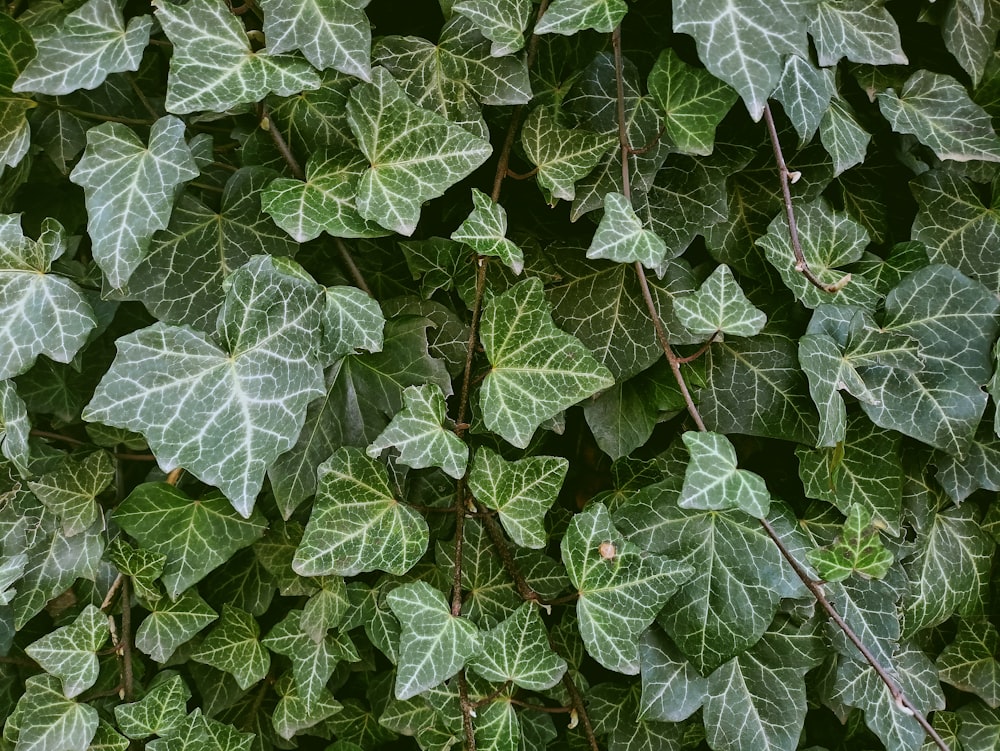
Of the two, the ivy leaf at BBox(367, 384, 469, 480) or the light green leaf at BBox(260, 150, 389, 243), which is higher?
the light green leaf at BBox(260, 150, 389, 243)

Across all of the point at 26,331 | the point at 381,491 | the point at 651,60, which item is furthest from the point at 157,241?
the point at 651,60

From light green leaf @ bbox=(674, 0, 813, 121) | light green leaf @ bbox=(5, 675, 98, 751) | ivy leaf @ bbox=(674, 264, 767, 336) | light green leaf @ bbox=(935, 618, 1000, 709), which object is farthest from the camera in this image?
light green leaf @ bbox=(935, 618, 1000, 709)

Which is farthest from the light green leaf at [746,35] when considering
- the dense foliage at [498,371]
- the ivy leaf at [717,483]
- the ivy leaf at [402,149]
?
the ivy leaf at [717,483]

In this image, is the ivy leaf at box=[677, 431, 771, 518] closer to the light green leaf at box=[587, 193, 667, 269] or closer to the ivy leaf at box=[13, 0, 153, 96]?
the light green leaf at box=[587, 193, 667, 269]

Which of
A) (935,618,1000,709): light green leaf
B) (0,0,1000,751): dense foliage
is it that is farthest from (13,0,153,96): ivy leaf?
(935,618,1000,709): light green leaf

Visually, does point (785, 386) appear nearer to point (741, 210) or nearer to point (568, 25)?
point (741, 210)

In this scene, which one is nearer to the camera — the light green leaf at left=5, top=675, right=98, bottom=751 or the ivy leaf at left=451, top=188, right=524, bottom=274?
the ivy leaf at left=451, top=188, right=524, bottom=274

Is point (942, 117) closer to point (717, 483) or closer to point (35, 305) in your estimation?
point (717, 483)

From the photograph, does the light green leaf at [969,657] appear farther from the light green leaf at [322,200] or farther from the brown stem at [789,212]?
the light green leaf at [322,200]
